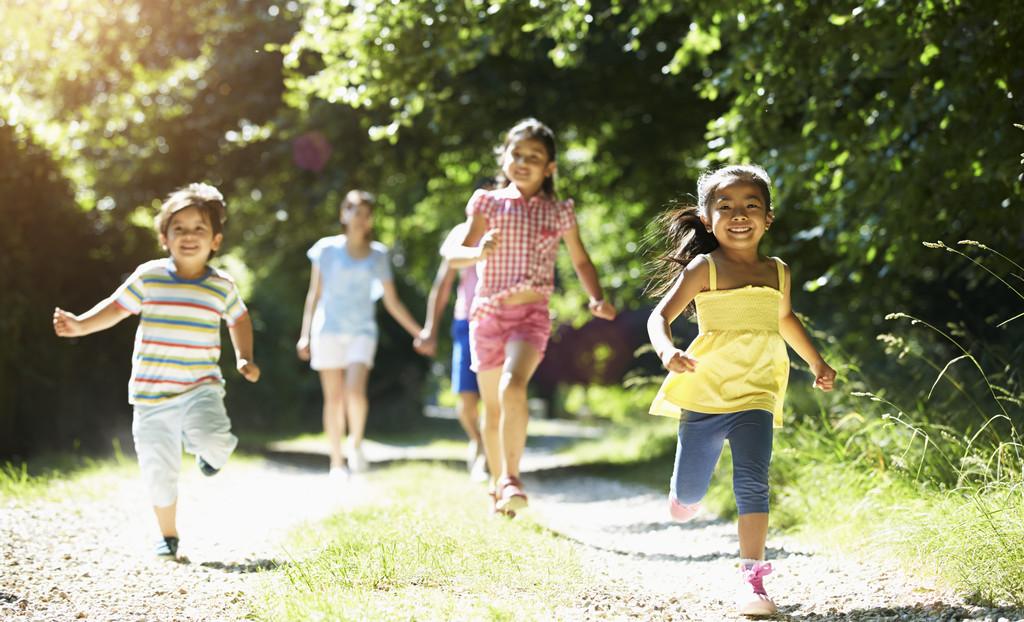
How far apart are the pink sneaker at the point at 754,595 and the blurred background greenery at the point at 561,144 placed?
4.97 ft

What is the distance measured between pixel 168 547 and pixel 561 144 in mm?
8445

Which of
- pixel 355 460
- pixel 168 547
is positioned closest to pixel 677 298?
pixel 168 547

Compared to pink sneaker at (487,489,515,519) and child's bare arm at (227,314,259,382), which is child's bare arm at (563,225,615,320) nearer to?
pink sneaker at (487,489,515,519)

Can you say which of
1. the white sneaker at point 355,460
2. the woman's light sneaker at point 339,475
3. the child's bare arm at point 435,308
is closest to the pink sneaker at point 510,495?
the child's bare arm at point 435,308

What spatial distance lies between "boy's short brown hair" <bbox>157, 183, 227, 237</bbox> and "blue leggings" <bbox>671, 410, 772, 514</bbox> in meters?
2.39

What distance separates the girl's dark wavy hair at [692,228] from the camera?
4273 mm

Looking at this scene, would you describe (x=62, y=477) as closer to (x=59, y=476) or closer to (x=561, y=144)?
(x=59, y=476)

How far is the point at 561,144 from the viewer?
41.5 feet

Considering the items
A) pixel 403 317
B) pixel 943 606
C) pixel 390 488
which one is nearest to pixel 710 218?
pixel 943 606

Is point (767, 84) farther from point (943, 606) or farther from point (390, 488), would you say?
point (943, 606)

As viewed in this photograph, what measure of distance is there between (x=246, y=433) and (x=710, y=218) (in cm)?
1320

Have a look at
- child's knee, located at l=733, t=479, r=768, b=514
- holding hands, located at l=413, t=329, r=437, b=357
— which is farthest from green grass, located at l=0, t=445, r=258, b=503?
child's knee, located at l=733, t=479, r=768, b=514

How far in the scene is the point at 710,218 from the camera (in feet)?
14.3

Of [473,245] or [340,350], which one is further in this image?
[340,350]
